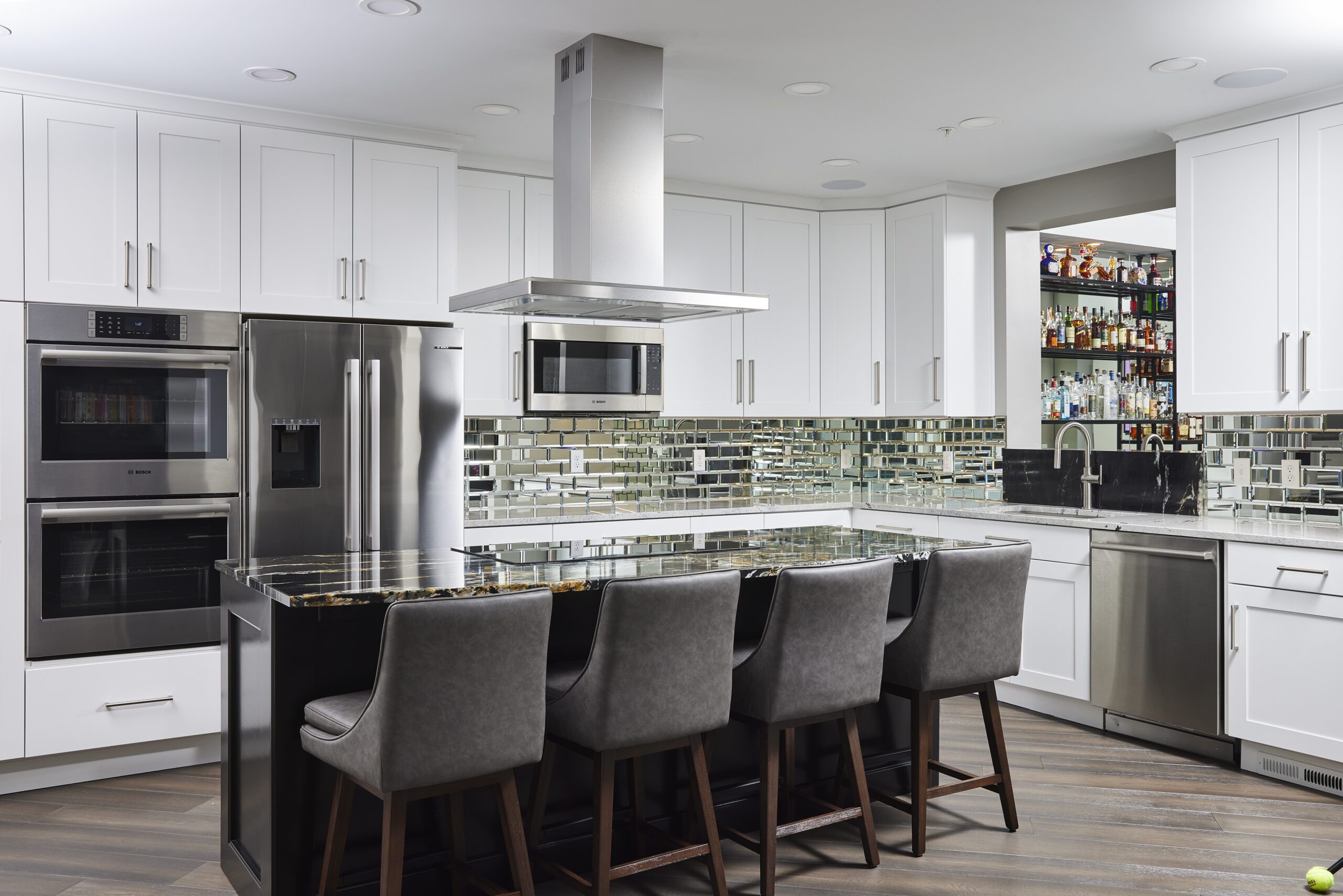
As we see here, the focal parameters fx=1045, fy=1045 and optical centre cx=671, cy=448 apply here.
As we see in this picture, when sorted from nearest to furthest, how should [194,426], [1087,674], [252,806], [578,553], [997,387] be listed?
[252,806] → [578,553] → [194,426] → [1087,674] → [997,387]

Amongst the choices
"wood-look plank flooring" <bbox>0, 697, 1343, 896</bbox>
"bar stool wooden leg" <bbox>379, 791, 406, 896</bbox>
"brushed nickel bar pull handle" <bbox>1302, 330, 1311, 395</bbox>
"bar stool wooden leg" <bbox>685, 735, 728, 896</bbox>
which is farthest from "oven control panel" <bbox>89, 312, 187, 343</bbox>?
"brushed nickel bar pull handle" <bbox>1302, 330, 1311, 395</bbox>

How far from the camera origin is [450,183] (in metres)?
4.55

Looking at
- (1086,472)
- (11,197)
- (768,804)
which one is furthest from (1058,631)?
(11,197)

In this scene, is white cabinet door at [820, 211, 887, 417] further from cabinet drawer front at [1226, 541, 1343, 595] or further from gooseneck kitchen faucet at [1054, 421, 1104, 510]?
cabinet drawer front at [1226, 541, 1343, 595]

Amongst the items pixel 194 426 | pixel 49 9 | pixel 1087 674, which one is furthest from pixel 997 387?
pixel 49 9

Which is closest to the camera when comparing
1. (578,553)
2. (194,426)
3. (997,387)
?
(578,553)

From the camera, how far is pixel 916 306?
18.2ft

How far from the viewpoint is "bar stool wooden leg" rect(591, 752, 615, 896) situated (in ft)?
8.20

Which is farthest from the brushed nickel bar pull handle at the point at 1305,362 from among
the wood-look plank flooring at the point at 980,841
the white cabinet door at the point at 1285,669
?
the wood-look plank flooring at the point at 980,841

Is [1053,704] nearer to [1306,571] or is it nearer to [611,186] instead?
[1306,571]

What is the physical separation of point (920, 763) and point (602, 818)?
1.08 metres

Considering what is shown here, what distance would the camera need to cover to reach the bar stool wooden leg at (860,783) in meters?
2.99

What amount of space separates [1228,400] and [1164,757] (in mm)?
1447

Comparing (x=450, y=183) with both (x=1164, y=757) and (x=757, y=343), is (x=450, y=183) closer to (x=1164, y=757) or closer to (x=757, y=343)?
(x=757, y=343)
